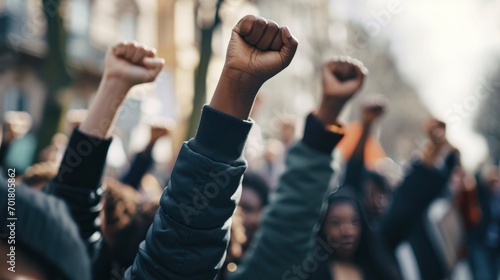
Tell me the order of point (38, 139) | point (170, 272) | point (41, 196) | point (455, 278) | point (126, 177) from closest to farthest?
1. point (41, 196)
2. point (170, 272)
3. point (126, 177)
4. point (455, 278)
5. point (38, 139)

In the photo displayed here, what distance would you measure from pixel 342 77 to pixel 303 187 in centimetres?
41

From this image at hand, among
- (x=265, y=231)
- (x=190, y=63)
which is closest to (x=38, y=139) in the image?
(x=265, y=231)

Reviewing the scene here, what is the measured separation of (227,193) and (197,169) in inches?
3.8

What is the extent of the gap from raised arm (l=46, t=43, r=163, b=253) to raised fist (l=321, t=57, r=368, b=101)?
2.14 ft

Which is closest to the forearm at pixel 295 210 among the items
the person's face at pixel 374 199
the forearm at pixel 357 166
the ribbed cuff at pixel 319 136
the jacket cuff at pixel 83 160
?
the ribbed cuff at pixel 319 136

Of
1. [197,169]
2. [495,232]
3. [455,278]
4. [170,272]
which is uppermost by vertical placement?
[197,169]

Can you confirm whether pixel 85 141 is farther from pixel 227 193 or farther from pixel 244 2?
pixel 244 2

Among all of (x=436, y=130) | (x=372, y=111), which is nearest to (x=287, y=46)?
(x=436, y=130)

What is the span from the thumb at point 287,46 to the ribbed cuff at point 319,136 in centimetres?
73

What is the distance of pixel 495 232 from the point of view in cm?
606

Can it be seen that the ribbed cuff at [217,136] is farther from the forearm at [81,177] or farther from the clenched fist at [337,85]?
the clenched fist at [337,85]

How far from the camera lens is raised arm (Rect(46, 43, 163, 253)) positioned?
5.73 feet

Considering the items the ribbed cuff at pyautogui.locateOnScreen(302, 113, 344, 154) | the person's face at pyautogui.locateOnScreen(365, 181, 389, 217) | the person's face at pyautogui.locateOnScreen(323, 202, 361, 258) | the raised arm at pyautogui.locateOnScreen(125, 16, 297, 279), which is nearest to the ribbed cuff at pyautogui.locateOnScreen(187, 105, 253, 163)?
the raised arm at pyautogui.locateOnScreen(125, 16, 297, 279)

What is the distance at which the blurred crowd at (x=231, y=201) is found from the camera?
1266mm
